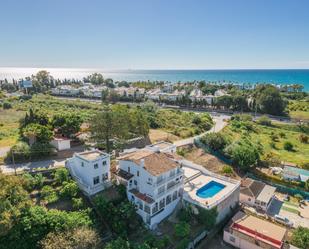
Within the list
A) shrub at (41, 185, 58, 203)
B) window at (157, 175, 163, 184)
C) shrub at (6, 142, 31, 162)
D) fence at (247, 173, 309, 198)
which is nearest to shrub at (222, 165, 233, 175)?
fence at (247, 173, 309, 198)

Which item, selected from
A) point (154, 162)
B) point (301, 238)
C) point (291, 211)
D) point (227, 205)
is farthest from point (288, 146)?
point (154, 162)

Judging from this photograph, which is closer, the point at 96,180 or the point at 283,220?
the point at 96,180

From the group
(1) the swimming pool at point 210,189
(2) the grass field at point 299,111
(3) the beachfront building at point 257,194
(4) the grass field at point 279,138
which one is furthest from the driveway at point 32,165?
(2) the grass field at point 299,111

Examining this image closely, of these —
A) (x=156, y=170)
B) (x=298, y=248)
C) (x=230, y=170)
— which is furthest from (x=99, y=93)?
(x=298, y=248)

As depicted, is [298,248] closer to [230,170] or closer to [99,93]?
[230,170]

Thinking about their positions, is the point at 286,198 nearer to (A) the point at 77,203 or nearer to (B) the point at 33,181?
(A) the point at 77,203

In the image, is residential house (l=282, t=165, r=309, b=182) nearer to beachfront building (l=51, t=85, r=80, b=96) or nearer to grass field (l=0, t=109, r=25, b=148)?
grass field (l=0, t=109, r=25, b=148)
